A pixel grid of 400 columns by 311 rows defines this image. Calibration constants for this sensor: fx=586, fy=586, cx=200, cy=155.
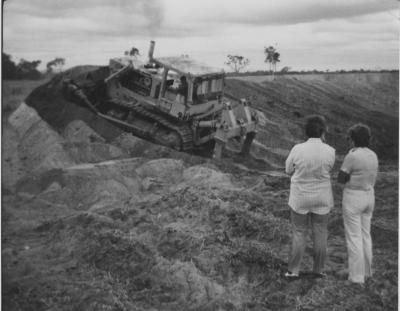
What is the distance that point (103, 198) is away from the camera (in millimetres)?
5285

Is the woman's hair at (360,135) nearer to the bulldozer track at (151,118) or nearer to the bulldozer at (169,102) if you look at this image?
the bulldozer at (169,102)

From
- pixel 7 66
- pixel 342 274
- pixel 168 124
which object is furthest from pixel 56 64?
pixel 342 274

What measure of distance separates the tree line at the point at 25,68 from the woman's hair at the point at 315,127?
238cm

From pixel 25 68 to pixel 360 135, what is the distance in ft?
9.67

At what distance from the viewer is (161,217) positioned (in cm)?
519

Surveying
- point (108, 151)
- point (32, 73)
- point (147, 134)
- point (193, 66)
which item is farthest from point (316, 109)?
point (32, 73)

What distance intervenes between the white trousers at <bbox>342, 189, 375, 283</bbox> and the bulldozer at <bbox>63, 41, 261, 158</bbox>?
141 centimetres

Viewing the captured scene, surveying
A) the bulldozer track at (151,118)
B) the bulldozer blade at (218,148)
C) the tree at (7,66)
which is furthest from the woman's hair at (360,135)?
the tree at (7,66)

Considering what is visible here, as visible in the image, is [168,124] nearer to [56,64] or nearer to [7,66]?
[56,64]

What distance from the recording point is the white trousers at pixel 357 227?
4.47 meters

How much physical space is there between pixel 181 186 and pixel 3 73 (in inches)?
72.3

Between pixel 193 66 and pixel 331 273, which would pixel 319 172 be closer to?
pixel 331 273

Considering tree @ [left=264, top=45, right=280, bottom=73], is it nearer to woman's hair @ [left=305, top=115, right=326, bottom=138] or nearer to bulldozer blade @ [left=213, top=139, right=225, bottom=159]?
bulldozer blade @ [left=213, top=139, right=225, bottom=159]

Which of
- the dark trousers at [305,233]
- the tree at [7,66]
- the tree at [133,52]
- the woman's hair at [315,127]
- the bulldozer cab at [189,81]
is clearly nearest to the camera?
the woman's hair at [315,127]
